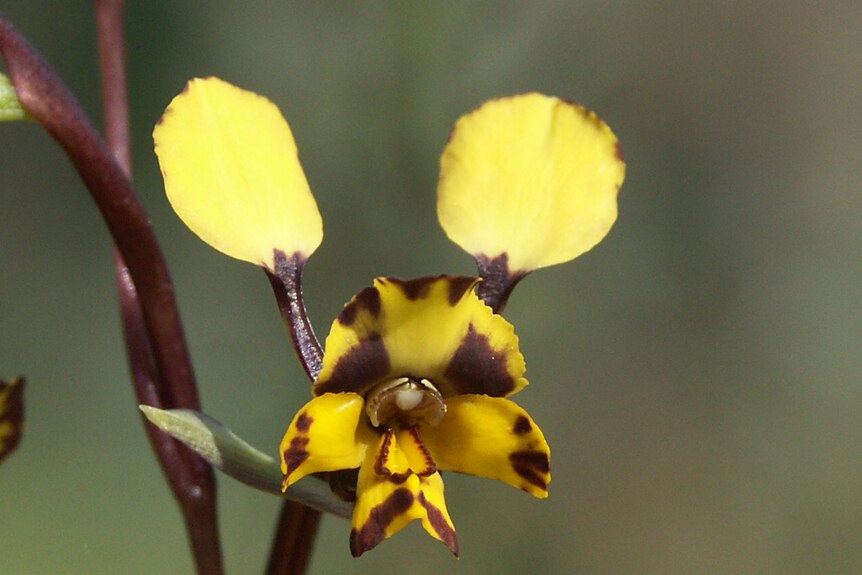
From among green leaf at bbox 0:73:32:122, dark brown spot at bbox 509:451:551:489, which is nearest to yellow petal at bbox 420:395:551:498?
dark brown spot at bbox 509:451:551:489

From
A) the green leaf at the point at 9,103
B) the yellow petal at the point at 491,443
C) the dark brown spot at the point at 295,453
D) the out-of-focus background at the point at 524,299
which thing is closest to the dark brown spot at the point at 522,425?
the yellow petal at the point at 491,443

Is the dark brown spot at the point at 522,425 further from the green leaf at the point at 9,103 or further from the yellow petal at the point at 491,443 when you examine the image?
the green leaf at the point at 9,103

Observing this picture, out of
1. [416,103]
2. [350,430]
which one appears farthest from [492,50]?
[350,430]

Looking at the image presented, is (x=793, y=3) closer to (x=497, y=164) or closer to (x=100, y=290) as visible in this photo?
(x=100, y=290)

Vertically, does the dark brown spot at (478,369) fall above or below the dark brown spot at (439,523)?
above

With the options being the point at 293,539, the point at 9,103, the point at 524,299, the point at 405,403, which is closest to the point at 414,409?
the point at 405,403

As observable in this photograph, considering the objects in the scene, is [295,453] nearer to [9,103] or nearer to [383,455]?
[383,455]
